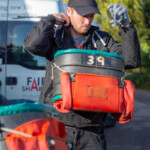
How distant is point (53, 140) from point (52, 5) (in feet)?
16.6

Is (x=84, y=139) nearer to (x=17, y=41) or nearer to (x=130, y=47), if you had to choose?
(x=130, y=47)

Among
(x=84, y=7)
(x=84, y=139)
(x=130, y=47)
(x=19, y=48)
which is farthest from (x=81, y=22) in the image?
(x=19, y=48)

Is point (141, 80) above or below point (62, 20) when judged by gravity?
below

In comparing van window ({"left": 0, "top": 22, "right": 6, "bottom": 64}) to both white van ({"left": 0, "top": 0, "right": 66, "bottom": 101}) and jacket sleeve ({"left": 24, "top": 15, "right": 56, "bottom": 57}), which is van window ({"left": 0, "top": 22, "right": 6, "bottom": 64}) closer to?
white van ({"left": 0, "top": 0, "right": 66, "bottom": 101})

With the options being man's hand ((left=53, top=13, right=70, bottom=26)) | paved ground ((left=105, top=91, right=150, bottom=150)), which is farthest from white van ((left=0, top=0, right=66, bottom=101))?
man's hand ((left=53, top=13, right=70, bottom=26))

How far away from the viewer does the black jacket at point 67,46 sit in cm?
246

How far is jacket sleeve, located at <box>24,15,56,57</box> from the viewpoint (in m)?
2.42

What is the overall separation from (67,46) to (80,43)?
0.11 meters

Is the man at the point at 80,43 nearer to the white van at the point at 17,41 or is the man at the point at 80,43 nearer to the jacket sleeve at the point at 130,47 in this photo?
the jacket sleeve at the point at 130,47

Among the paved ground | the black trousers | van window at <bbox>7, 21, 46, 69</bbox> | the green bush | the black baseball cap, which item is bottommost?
the green bush

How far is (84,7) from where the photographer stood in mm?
2537

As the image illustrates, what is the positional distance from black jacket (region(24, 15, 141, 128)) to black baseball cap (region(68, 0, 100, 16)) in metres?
0.18

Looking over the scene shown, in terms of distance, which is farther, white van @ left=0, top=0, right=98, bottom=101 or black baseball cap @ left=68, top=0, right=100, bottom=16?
white van @ left=0, top=0, right=98, bottom=101

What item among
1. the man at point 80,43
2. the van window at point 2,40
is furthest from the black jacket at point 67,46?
the van window at point 2,40
